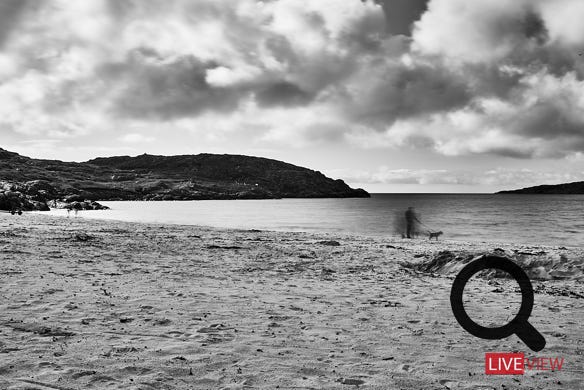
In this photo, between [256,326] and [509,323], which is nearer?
[509,323]

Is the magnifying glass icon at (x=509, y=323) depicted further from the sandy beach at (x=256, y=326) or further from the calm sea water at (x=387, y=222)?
the calm sea water at (x=387, y=222)

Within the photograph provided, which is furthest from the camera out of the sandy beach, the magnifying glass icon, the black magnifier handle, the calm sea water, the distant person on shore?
the calm sea water

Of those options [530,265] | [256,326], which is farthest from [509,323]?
[530,265]

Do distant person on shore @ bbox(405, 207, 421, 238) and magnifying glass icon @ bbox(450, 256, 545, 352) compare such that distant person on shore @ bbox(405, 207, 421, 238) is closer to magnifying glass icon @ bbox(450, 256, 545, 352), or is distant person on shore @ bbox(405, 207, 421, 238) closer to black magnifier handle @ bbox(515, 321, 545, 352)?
black magnifier handle @ bbox(515, 321, 545, 352)

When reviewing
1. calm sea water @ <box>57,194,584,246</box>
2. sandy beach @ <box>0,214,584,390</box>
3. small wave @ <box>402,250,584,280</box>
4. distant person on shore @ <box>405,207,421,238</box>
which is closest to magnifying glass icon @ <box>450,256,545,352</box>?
sandy beach @ <box>0,214,584,390</box>

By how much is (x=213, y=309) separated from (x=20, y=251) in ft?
34.4

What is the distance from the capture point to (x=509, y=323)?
276 inches

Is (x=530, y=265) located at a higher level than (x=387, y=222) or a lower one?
higher

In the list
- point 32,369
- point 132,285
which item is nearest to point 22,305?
point 132,285

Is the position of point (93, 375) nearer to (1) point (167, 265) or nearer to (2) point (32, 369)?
(2) point (32, 369)

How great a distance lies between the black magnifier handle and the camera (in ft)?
22.5

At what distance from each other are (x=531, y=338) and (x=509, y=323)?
0.69 m

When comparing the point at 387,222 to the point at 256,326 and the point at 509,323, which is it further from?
the point at 256,326

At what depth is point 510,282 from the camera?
43.1ft
